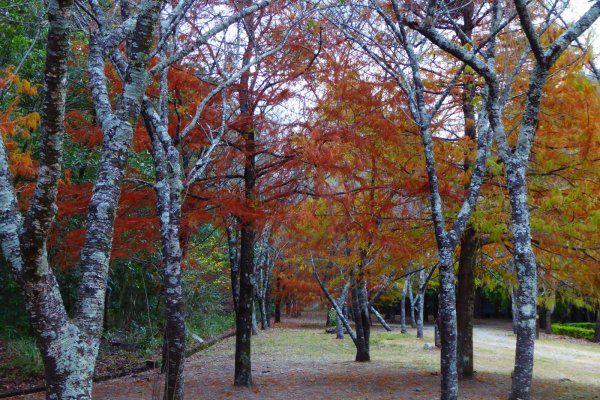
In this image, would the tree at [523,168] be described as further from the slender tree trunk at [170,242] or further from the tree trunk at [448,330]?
the slender tree trunk at [170,242]

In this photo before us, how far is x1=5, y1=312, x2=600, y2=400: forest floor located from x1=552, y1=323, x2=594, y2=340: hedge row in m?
8.43

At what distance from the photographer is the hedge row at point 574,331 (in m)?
27.0

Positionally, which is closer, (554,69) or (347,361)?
(554,69)

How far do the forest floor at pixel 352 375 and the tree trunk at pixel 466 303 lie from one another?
1.20 ft

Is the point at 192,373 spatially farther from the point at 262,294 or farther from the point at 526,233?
the point at 262,294

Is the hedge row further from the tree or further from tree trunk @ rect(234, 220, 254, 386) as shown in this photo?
the tree

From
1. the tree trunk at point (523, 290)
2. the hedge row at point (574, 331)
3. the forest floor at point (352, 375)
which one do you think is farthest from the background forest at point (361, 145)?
the hedge row at point (574, 331)

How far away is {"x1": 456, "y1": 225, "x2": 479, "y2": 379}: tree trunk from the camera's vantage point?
36.3 ft

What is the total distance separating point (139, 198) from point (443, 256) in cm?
554

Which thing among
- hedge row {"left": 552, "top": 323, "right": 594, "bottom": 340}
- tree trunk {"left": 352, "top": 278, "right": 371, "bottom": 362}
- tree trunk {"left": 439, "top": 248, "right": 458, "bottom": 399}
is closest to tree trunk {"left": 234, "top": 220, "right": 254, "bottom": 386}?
tree trunk {"left": 352, "top": 278, "right": 371, "bottom": 362}

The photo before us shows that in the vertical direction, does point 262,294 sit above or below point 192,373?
above

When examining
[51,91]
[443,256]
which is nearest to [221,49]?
[443,256]

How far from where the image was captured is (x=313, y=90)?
1030 centimetres

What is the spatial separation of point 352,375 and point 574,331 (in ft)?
68.5
